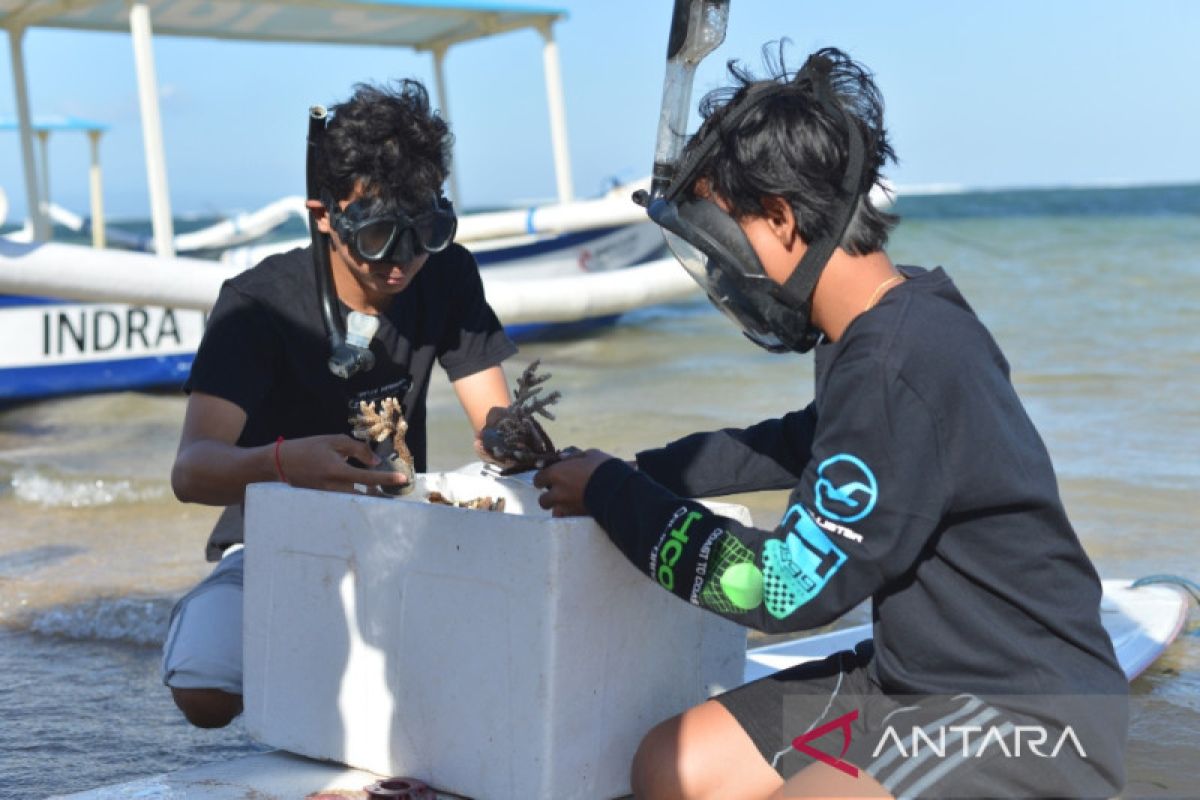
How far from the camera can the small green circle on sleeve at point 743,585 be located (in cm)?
188

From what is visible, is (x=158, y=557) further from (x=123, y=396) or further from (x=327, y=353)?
(x=123, y=396)

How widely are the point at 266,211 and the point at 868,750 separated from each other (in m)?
11.4

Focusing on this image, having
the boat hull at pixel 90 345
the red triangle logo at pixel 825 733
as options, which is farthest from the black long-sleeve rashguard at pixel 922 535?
the boat hull at pixel 90 345

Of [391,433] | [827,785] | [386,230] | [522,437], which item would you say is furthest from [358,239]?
[827,785]

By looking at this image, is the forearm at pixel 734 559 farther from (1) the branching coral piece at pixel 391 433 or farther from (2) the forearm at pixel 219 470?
(2) the forearm at pixel 219 470

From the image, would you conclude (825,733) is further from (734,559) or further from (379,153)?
(379,153)

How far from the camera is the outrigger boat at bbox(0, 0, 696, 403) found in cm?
820

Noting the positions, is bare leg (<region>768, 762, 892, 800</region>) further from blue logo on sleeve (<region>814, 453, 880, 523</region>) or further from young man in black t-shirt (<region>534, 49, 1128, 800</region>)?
blue logo on sleeve (<region>814, 453, 880, 523</region>)

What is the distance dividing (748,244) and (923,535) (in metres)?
0.47

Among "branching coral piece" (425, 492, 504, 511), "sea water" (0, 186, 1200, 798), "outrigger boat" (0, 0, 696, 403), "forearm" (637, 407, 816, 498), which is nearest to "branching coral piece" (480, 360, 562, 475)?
"branching coral piece" (425, 492, 504, 511)

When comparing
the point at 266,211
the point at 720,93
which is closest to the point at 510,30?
the point at 266,211

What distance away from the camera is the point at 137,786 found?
2.37m

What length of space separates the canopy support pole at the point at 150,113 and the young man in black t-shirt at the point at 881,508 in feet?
22.4

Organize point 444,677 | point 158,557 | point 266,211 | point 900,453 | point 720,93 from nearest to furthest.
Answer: point 900,453 < point 720,93 < point 444,677 < point 158,557 < point 266,211
